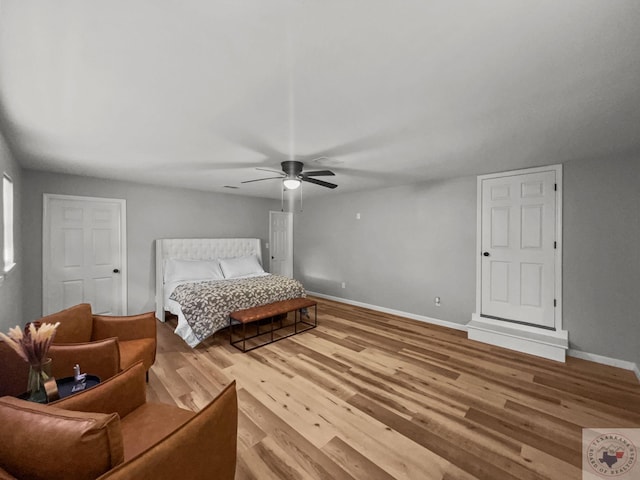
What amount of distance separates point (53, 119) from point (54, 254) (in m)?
2.68

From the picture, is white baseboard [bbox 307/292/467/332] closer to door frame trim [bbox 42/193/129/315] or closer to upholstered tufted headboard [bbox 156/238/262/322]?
upholstered tufted headboard [bbox 156/238/262/322]

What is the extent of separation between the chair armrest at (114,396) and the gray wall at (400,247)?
4005mm

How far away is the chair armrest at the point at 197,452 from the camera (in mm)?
738

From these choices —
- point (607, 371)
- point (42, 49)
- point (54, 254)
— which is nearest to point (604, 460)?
point (607, 371)

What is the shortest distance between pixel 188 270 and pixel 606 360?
573cm

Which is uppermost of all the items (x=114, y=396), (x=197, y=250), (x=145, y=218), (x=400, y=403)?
(x=145, y=218)

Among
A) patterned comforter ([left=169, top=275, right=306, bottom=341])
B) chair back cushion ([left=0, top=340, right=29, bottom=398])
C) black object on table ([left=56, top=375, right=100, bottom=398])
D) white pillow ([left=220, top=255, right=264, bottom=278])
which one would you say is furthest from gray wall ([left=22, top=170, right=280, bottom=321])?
black object on table ([left=56, top=375, right=100, bottom=398])

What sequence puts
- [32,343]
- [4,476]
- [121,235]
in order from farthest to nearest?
[121,235]
[32,343]
[4,476]

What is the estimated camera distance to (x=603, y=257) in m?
2.94

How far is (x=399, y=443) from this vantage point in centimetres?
177

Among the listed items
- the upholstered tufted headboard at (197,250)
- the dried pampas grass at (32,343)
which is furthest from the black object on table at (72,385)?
the upholstered tufted headboard at (197,250)

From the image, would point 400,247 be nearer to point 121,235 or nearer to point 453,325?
point 453,325

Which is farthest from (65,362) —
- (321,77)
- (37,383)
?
(321,77)

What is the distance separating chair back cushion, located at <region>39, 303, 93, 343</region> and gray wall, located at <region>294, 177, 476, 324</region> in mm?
4115
